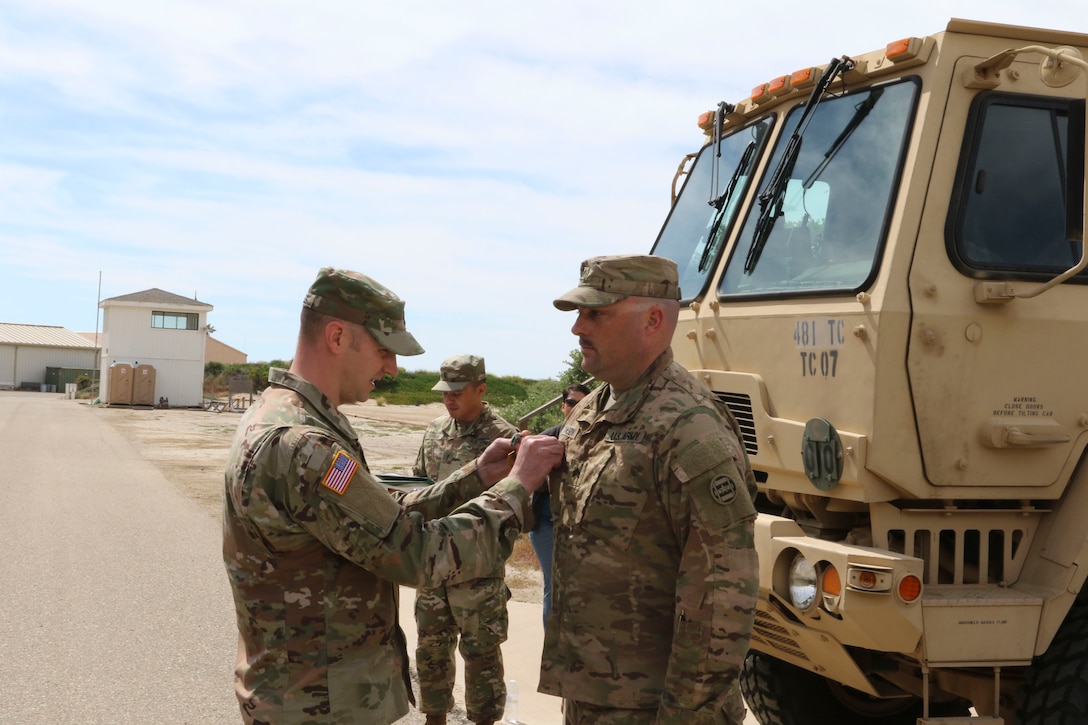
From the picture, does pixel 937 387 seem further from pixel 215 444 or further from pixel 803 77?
pixel 215 444

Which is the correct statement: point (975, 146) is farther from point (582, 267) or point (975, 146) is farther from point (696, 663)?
point (696, 663)

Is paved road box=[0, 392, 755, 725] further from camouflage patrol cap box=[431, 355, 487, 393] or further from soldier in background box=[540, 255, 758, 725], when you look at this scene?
soldier in background box=[540, 255, 758, 725]

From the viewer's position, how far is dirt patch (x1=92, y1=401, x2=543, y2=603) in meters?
11.0

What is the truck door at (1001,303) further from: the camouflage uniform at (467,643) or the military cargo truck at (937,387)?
the camouflage uniform at (467,643)

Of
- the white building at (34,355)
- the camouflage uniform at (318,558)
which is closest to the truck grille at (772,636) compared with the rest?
the camouflage uniform at (318,558)

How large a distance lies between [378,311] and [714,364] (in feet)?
7.14

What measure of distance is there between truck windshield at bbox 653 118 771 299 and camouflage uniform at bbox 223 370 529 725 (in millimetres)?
2467

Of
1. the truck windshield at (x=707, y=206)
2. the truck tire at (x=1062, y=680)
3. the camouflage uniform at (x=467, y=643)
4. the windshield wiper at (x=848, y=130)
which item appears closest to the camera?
the truck tire at (x=1062, y=680)

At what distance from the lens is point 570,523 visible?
129 inches

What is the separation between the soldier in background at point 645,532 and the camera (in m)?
2.92

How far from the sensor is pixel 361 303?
3004 mm

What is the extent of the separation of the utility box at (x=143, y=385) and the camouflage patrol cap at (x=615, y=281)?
49.3m

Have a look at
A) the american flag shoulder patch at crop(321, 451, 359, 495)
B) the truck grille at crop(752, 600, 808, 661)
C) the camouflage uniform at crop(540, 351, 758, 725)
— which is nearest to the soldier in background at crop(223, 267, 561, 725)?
the american flag shoulder patch at crop(321, 451, 359, 495)

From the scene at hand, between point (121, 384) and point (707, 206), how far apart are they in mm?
47987
